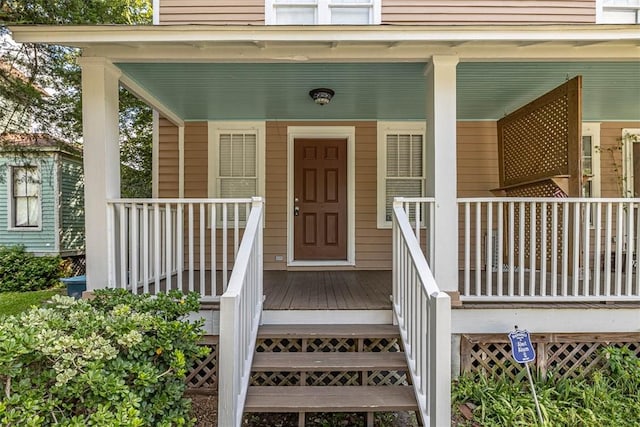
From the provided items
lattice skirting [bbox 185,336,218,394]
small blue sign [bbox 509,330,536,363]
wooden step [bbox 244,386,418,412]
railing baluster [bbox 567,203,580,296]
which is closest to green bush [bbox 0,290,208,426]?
wooden step [bbox 244,386,418,412]

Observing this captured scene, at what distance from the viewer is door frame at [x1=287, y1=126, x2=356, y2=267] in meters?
5.61

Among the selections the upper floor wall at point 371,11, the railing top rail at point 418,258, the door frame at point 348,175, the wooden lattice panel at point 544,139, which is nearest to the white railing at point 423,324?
the railing top rail at point 418,258

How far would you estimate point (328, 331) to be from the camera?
3201mm

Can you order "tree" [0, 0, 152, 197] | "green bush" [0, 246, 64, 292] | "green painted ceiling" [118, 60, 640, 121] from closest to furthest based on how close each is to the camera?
1. "green painted ceiling" [118, 60, 640, 121]
2. "tree" [0, 0, 152, 197]
3. "green bush" [0, 246, 64, 292]

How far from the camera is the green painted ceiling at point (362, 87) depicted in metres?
3.68

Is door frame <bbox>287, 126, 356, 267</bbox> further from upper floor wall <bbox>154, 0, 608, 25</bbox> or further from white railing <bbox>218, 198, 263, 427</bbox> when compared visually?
white railing <bbox>218, 198, 263, 427</bbox>

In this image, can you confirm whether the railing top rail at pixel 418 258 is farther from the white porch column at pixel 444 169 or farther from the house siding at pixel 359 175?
the house siding at pixel 359 175

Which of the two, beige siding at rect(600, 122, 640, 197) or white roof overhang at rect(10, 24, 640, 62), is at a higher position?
white roof overhang at rect(10, 24, 640, 62)

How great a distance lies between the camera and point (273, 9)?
4445mm

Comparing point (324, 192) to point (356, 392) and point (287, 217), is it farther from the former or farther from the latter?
point (356, 392)

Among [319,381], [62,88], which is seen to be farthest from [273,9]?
[62,88]

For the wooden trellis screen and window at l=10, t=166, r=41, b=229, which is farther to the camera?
window at l=10, t=166, r=41, b=229

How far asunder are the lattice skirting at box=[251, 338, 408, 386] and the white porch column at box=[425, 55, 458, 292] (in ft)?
2.51

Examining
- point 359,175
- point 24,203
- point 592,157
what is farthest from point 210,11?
point 24,203
